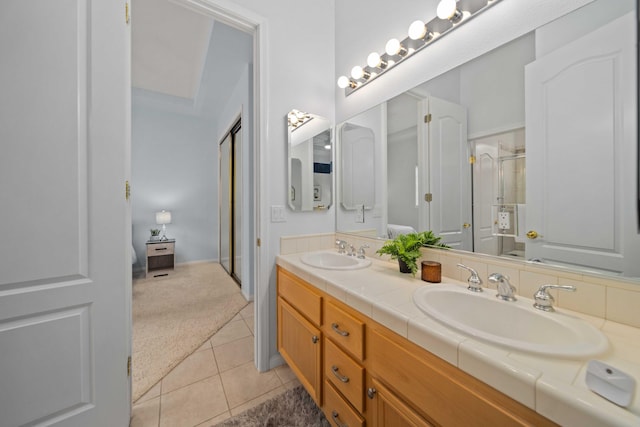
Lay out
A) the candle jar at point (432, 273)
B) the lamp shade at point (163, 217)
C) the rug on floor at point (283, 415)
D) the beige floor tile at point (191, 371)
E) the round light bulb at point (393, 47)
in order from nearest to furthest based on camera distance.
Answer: the candle jar at point (432, 273), the rug on floor at point (283, 415), the round light bulb at point (393, 47), the beige floor tile at point (191, 371), the lamp shade at point (163, 217)

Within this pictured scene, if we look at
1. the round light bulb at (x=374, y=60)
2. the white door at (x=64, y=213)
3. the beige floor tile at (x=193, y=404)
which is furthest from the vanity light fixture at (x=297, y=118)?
the beige floor tile at (x=193, y=404)

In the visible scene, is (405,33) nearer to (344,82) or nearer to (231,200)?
(344,82)

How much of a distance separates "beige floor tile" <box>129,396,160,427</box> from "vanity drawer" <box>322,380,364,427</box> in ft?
3.06

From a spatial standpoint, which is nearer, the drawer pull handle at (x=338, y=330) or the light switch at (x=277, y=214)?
the drawer pull handle at (x=338, y=330)

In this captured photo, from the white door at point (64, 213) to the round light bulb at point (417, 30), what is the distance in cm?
145

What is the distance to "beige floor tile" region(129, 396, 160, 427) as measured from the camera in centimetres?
122

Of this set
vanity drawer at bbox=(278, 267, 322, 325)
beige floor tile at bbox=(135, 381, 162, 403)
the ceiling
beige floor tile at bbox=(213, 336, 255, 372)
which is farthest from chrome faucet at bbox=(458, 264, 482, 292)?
the ceiling

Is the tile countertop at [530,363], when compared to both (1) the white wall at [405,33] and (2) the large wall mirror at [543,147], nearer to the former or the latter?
(2) the large wall mirror at [543,147]

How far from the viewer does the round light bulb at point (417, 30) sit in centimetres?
123

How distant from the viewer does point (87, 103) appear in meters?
1.03

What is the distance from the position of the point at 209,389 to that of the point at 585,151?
216cm

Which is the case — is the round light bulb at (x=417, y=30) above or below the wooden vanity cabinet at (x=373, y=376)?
above

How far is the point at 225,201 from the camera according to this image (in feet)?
13.2

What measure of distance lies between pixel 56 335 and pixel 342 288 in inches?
48.1
